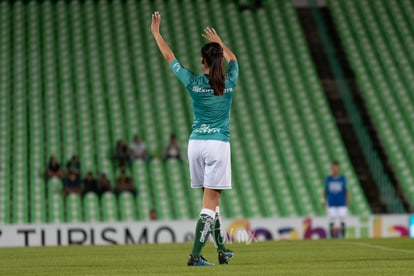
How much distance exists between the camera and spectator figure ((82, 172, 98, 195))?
2206 centimetres

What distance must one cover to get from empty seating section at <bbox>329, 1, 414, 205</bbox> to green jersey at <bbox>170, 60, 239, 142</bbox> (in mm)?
15188

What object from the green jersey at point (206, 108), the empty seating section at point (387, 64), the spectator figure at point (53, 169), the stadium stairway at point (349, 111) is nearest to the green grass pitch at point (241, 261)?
the green jersey at point (206, 108)

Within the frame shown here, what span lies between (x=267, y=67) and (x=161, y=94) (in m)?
2.94

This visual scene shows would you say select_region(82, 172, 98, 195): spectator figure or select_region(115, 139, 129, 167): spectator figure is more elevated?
select_region(115, 139, 129, 167): spectator figure

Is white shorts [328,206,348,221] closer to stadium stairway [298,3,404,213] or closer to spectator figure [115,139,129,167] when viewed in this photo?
stadium stairway [298,3,404,213]

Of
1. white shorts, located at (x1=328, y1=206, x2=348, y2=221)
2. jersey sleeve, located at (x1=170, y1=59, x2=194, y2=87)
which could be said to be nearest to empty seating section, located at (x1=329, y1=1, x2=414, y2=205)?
white shorts, located at (x1=328, y1=206, x2=348, y2=221)

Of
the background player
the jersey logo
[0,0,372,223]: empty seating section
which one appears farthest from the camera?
[0,0,372,223]: empty seating section

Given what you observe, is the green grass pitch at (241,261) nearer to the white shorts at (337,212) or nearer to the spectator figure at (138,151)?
the white shorts at (337,212)

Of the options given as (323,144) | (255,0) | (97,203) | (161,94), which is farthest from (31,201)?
(255,0)

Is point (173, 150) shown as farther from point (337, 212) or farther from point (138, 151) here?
point (337, 212)

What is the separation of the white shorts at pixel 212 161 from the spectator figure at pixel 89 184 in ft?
Result: 44.8

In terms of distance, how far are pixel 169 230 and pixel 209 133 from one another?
36.3 feet

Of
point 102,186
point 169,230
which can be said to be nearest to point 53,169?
point 102,186

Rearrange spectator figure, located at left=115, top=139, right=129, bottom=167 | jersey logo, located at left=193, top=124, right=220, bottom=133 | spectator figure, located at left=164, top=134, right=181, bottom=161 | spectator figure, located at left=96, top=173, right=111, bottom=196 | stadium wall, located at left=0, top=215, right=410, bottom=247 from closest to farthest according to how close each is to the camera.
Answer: jersey logo, located at left=193, top=124, right=220, bottom=133, stadium wall, located at left=0, top=215, right=410, bottom=247, spectator figure, located at left=96, top=173, right=111, bottom=196, spectator figure, located at left=115, top=139, right=129, bottom=167, spectator figure, located at left=164, top=134, right=181, bottom=161
